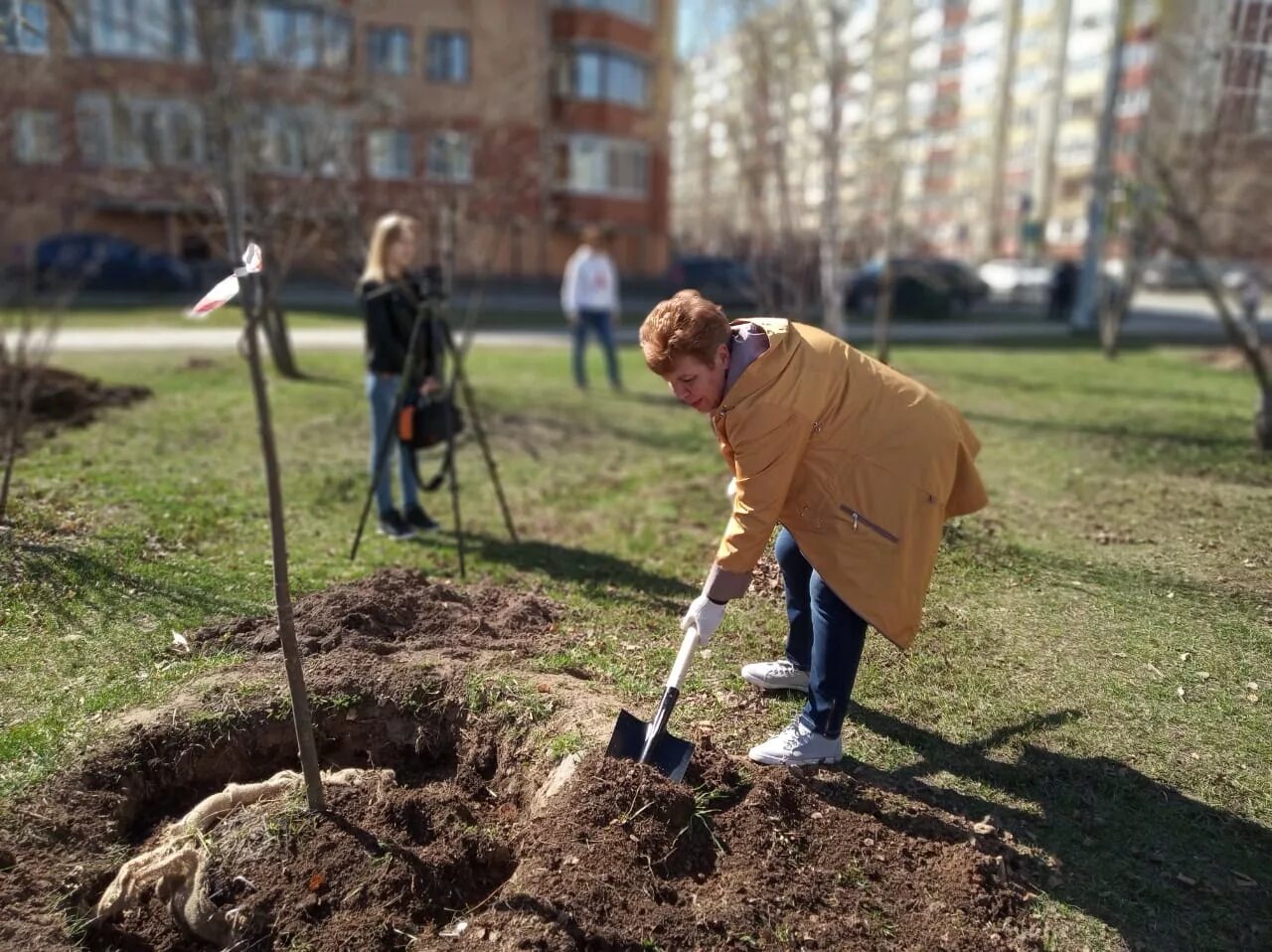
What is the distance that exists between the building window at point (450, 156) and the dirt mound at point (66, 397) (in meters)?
3.67

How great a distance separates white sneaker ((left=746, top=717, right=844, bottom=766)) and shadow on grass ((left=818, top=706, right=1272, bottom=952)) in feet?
0.34

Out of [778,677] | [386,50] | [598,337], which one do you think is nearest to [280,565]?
[778,677]

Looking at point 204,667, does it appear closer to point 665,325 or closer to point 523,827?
point 523,827

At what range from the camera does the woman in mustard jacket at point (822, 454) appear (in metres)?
2.85

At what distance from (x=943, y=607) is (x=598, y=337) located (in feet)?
22.8

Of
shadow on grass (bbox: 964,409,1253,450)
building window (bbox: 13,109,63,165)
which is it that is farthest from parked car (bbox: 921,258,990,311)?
building window (bbox: 13,109,63,165)

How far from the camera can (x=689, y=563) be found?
5.41m

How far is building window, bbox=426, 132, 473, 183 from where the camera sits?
10.1 meters

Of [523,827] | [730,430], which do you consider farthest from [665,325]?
[523,827]

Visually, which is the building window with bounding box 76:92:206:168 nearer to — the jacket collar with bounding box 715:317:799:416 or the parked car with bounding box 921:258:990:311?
the jacket collar with bounding box 715:317:799:416

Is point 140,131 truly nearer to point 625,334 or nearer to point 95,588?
point 95,588

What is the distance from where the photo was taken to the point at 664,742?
3156 millimetres

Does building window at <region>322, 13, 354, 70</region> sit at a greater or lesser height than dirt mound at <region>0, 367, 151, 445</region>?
greater

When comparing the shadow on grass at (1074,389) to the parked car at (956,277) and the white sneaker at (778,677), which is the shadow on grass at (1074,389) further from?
the parked car at (956,277)
